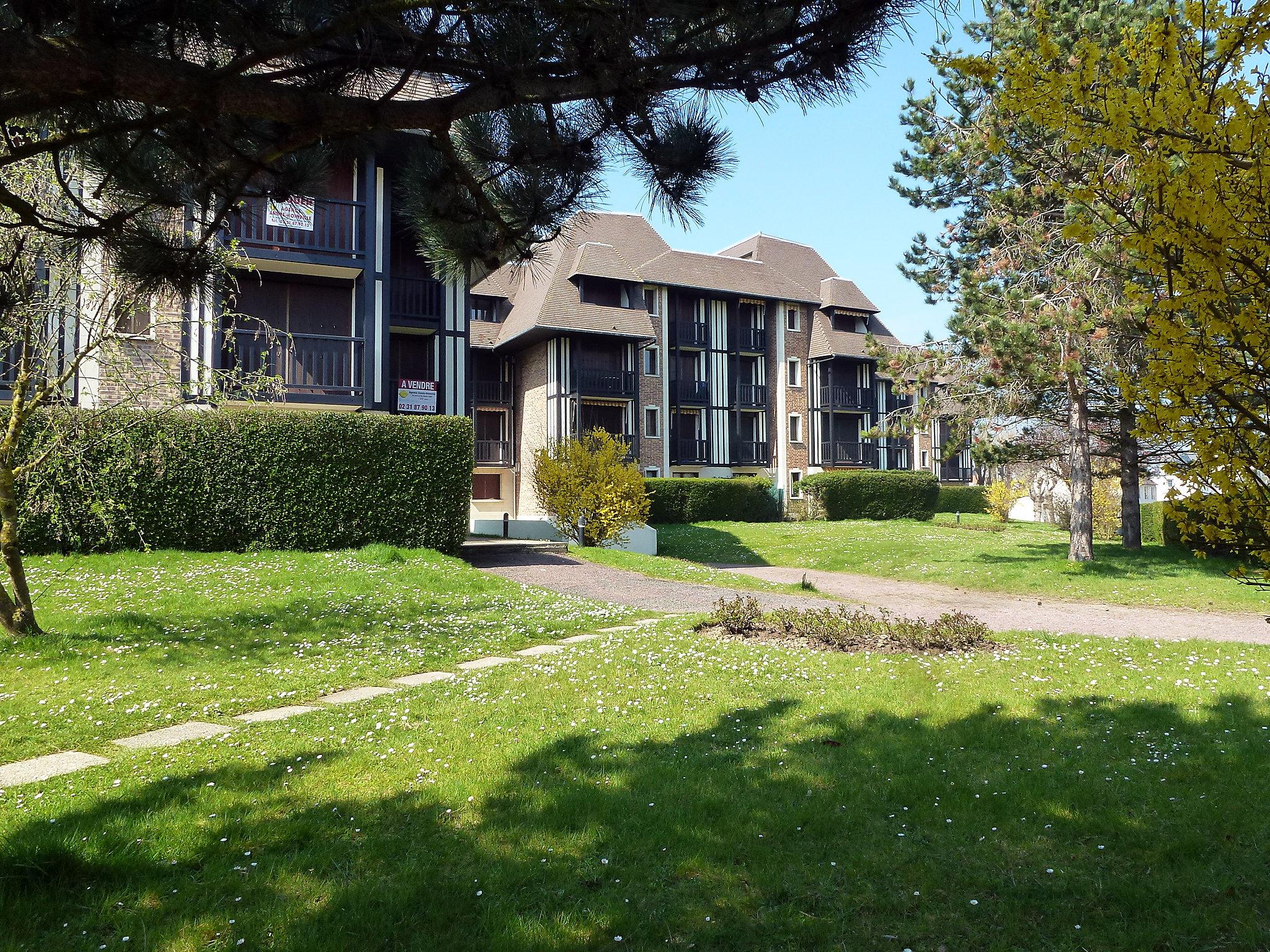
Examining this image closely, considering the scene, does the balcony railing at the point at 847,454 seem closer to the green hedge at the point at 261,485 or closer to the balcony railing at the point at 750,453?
the balcony railing at the point at 750,453

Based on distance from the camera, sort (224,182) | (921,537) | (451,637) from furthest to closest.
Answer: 1. (921,537)
2. (451,637)
3. (224,182)

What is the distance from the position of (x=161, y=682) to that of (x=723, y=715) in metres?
5.01

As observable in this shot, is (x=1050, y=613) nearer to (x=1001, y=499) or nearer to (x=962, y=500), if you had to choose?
(x=1001, y=499)

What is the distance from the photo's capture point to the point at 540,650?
359 inches

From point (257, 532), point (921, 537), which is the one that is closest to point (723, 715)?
point (257, 532)

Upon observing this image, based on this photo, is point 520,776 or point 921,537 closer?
point 520,776

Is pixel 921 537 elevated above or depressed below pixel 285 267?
below

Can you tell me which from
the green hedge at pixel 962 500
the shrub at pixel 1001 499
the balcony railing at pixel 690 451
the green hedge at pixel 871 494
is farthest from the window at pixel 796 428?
the shrub at pixel 1001 499

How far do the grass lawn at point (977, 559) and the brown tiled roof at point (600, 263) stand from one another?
36.2ft

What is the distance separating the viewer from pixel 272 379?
38.4 ft

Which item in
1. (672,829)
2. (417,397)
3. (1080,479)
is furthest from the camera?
(417,397)

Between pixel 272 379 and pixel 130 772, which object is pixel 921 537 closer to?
pixel 272 379

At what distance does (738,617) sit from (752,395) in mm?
30602

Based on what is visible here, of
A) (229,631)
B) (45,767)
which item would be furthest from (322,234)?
(45,767)
